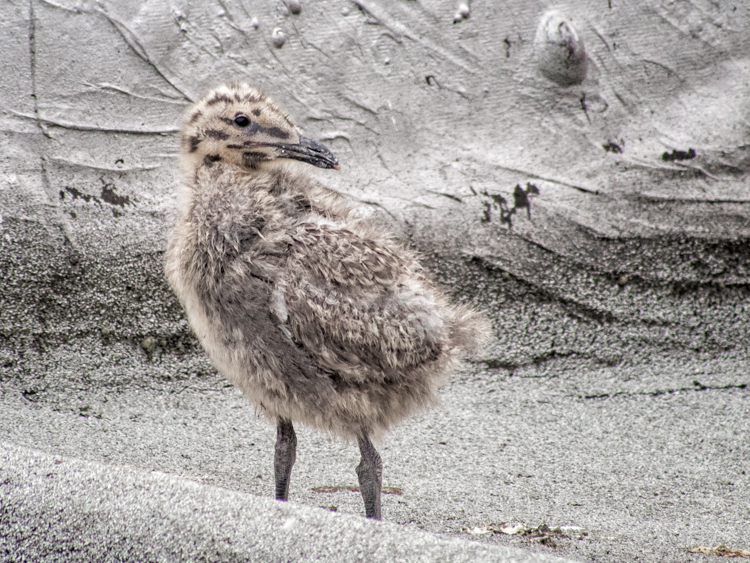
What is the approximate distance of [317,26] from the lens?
2.26 metres

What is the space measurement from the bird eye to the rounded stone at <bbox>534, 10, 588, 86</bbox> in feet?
3.59

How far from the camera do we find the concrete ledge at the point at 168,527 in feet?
3.49

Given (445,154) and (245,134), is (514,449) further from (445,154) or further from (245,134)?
(245,134)

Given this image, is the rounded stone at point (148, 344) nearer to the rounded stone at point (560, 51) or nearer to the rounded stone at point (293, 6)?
the rounded stone at point (293, 6)

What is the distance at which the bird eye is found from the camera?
1528 millimetres

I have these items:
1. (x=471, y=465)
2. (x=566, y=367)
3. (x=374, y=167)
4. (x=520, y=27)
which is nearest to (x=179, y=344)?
(x=374, y=167)

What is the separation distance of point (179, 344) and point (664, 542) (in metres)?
1.42

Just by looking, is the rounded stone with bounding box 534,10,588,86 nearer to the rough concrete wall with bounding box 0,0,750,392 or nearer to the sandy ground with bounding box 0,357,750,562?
the rough concrete wall with bounding box 0,0,750,392

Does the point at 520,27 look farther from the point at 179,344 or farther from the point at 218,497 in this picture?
the point at 218,497

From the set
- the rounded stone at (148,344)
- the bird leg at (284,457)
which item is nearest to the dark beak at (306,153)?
the bird leg at (284,457)

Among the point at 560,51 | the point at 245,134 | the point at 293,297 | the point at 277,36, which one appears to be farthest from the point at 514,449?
the point at 277,36

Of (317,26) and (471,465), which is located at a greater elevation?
(317,26)

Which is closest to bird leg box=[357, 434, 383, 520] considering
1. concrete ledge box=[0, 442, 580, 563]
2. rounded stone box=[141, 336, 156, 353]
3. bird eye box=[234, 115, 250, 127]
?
concrete ledge box=[0, 442, 580, 563]

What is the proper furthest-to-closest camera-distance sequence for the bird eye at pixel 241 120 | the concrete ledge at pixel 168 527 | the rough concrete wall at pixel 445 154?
1. the rough concrete wall at pixel 445 154
2. the bird eye at pixel 241 120
3. the concrete ledge at pixel 168 527
